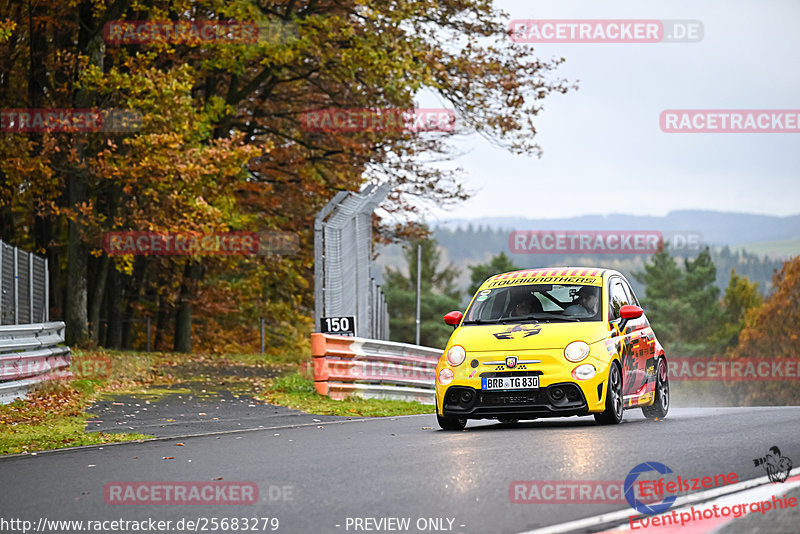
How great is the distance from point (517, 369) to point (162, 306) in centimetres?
3248

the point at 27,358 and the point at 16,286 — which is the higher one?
the point at 16,286

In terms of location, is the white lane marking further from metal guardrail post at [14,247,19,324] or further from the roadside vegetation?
metal guardrail post at [14,247,19,324]

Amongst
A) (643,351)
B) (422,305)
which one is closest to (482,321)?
(643,351)

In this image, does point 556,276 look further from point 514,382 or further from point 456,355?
point 514,382

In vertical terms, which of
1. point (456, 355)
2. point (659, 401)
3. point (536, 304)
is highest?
point (536, 304)

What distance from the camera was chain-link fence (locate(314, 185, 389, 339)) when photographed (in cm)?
1922

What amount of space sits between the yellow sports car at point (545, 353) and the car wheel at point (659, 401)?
45 cm

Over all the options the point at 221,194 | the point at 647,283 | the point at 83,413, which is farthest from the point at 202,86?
the point at 647,283

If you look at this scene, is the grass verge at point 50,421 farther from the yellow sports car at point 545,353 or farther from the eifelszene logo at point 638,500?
the eifelszene logo at point 638,500

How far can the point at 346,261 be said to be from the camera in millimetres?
20234

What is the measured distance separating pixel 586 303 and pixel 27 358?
8.35 meters

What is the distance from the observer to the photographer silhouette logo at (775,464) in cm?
822

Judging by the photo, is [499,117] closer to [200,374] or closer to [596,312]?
[200,374]

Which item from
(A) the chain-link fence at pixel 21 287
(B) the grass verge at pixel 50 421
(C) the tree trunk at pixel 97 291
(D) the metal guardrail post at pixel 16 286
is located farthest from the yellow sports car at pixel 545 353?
(C) the tree trunk at pixel 97 291
